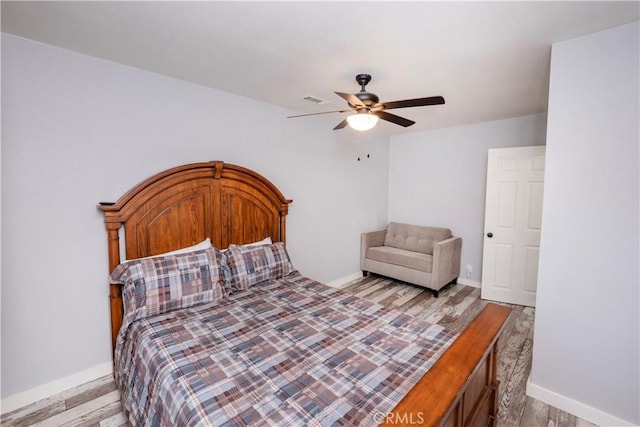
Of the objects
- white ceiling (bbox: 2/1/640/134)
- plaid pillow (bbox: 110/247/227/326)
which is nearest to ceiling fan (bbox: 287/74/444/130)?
white ceiling (bbox: 2/1/640/134)

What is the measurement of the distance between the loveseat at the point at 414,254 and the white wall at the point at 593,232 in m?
1.88

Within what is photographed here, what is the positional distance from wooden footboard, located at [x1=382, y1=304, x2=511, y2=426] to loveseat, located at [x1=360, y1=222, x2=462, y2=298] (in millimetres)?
2035

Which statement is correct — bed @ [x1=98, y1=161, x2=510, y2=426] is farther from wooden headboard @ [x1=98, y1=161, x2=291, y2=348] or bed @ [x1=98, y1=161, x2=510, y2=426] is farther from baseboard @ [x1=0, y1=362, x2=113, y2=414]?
baseboard @ [x1=0, y1=362, x2=113, y2=414]

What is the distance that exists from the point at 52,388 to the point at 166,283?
110 cm

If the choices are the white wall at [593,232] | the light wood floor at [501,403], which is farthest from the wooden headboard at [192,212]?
the white wall at [593,232]

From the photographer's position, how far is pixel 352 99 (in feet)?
6.65

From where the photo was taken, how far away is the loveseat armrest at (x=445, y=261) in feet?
12.8

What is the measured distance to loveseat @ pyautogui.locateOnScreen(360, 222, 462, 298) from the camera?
3.95 m

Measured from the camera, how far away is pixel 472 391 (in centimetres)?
149

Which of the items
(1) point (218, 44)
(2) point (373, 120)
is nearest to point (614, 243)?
(2) point (373, 120)

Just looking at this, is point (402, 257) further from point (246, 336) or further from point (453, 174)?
point (246, 336)

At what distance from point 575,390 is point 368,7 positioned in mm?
2767

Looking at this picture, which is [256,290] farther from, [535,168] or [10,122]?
[535,168]

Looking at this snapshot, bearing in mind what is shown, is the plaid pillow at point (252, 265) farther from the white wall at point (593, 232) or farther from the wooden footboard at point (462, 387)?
the white wall at point (593, 232)
